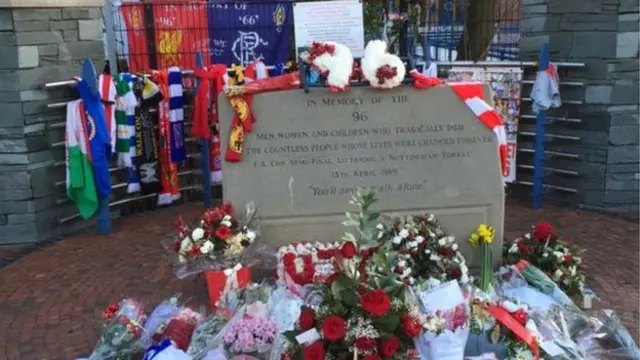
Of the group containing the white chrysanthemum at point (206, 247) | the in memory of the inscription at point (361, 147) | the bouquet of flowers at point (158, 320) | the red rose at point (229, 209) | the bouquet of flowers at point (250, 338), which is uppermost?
the in memory of the inscription at point (361, 147)

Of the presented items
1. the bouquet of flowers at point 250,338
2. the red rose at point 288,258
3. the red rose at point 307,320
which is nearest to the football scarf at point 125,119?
the red rose at point 288,258

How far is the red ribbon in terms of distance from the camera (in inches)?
143

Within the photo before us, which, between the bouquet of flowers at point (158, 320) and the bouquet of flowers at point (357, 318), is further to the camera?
the bouquet of flowers at point (158, 320)

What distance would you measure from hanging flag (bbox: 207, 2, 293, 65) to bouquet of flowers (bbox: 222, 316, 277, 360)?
761cm

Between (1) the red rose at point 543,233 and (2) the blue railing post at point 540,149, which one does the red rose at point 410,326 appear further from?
(2) the blue railing post at point 540,149

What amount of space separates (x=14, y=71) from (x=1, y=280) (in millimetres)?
1894

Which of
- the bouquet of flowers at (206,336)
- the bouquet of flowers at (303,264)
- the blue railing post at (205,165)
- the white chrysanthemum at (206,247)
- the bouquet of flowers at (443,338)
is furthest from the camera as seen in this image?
the blue railing post at (205,165)

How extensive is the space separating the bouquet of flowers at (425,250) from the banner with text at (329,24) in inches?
74.2

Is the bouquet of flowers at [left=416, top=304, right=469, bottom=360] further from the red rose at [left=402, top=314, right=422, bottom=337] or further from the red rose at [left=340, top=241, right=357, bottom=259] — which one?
the red rose at [left=340, top=241, right=357, bottom=259]

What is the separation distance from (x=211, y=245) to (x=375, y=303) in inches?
76.8

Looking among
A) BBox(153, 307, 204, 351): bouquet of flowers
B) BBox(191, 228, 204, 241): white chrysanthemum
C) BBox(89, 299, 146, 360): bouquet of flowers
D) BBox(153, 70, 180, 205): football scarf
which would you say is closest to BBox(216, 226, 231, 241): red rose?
BBox(191, 228, 204, 241): white chrysanthemum

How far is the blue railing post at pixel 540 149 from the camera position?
23.5ft

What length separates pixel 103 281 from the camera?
566cm

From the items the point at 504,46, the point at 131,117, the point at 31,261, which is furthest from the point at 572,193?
the point at 31,261
